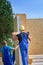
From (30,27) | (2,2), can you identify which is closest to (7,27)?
(2,2)

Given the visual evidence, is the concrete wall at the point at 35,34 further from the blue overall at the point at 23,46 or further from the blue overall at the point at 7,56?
the blue overall at the point at 23,46

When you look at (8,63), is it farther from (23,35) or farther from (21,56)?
(23,35)

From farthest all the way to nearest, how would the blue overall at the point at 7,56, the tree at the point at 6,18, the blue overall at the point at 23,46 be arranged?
the tree at the point at 6,18, the blue overall at the point at 7,56, the blue overall at the point at 23,46

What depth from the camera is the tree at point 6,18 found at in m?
19.9

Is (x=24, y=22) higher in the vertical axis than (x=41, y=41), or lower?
higher

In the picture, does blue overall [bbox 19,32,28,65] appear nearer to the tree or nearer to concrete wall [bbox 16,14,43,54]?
concrete wall [bbox 16,14,43,54]

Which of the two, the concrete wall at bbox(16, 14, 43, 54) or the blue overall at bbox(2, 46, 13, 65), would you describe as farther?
the concrete wall at bbox(16, 14, 43, 54)

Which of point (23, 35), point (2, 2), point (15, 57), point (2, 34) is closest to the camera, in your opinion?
point (23, 35)

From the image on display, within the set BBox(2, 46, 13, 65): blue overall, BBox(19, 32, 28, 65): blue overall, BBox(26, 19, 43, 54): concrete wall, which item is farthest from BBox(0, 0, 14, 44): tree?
BBox(19, 32, 28, 65): blue overall

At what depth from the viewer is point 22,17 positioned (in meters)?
10.3

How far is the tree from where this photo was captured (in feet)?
65.3

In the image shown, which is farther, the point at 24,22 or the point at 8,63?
the point at 24,22

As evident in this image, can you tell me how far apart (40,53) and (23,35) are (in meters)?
2.88

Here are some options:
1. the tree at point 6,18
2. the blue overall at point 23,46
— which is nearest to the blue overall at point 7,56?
the blue overall at point 23,46
